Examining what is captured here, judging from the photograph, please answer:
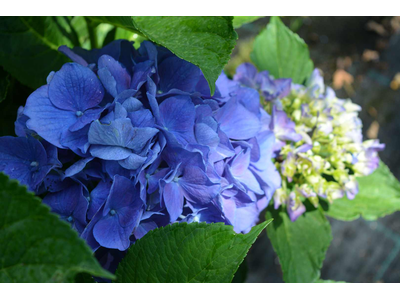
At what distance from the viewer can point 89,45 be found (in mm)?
725

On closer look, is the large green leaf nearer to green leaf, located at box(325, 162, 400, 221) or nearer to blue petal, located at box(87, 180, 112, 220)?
blue petal, located at box(87, 180, 112, 220)

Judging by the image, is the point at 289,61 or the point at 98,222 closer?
the point at 98,222

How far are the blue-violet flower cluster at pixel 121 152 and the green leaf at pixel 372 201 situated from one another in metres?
0.41

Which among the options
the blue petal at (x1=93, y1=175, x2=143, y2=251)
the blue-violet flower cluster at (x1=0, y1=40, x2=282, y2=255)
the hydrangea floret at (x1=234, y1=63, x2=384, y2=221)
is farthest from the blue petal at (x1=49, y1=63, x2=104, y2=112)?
the hydrangea floret at (x1=234, y1=63, x2=384, y2=221)

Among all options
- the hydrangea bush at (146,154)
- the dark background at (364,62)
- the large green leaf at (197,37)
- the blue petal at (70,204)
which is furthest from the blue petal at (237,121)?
the dark background at (364,62)

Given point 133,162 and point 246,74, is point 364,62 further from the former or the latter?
point 133,162

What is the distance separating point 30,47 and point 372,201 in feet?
2.41

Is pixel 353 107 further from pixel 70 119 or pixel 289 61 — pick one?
pixel 70 119

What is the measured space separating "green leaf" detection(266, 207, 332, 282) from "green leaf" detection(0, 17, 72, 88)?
0.48 metres

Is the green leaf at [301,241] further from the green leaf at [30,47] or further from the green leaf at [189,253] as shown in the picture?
the green leaf at [30,47]

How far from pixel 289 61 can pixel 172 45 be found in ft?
1.64

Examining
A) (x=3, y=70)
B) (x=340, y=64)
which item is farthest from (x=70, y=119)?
(x=340, y=64)

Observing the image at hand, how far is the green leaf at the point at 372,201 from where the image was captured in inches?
32.4

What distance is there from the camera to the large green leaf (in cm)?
43
